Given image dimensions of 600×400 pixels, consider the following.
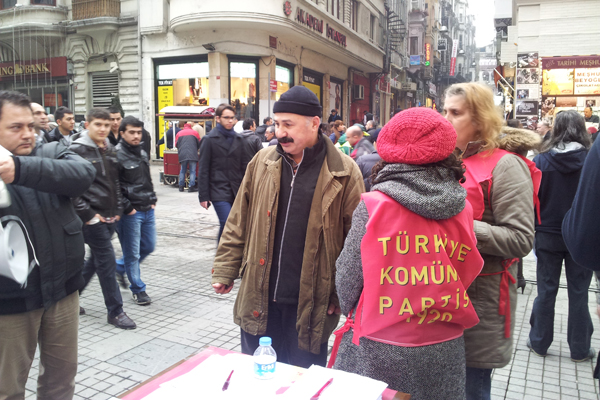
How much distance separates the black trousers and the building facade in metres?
19.6

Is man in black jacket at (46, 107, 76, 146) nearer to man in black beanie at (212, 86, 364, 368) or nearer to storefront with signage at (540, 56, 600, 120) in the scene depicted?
man in black beanie at (212, 86, 364, 368)

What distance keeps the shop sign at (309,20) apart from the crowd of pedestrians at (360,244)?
1762 cm

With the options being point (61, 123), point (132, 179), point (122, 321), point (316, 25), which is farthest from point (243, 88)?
point (122, 321)

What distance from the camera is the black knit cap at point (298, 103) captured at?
2641 mm

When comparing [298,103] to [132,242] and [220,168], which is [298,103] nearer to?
[132,242]

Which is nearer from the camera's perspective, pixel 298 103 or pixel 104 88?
pixel 298 103

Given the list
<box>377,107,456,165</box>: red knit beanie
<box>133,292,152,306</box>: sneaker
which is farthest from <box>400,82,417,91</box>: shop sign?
<box>377,107,456,165</box>: red knit beanie

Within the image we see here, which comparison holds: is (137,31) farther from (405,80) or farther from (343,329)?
(405,80)

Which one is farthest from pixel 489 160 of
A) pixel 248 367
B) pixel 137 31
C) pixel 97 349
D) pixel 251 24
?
pixel 137 31

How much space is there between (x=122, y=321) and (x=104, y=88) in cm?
1891

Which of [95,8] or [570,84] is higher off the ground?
[95,8]

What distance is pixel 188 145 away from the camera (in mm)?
13422

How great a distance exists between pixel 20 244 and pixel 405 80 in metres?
42.6

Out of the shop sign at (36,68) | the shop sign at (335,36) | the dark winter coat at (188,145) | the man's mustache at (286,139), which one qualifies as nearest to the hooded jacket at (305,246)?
the man's mustache at (286,139)
